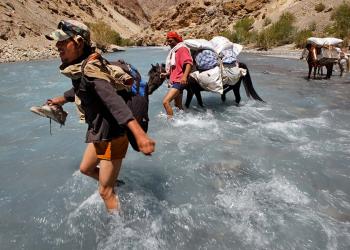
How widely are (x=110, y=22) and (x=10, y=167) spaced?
297 ft

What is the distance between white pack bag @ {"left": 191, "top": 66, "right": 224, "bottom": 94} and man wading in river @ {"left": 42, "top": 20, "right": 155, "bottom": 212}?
4409 mm

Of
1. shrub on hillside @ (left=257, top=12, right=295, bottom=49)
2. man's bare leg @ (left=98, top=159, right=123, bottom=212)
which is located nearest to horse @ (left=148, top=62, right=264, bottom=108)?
man's bare leg @ (left=98, top=159, right=123, bottom=212)

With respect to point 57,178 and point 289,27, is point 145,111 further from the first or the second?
point 289,27

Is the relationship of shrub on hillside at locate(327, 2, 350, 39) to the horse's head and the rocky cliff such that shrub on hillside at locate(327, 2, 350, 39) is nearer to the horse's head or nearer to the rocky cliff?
the rocky cliff

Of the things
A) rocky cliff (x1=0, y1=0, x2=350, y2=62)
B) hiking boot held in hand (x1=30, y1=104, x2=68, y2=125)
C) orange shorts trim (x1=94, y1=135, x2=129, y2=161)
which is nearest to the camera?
orange shorts trim (x1=94, y1=135, x2=129, y2=161)

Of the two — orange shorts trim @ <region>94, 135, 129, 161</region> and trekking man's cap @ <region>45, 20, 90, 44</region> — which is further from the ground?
trekking man's cap @ <region>45, 20, 90, 44</region>

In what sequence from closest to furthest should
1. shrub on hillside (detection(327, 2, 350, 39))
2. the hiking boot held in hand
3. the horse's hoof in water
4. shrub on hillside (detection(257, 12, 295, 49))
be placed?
the hiking boot held in hand < the horse's hoof in water < shrub on hillside (detection(327, 2, 350, 39)) < shrub on hillside (detection(257, 12, 295, 49))

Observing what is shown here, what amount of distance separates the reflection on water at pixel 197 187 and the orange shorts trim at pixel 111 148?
76cm

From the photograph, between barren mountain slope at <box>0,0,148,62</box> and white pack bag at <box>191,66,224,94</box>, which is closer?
white pack bag at <box>191,66,224,94</box>

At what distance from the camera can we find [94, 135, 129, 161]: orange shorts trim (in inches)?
122

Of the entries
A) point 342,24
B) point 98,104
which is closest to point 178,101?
point 98,104

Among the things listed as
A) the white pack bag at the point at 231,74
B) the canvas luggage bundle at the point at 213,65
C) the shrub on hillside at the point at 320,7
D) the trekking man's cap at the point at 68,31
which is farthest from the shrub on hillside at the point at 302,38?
the trekking man's cap at the point at 68,31

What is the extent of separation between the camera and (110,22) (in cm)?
9150

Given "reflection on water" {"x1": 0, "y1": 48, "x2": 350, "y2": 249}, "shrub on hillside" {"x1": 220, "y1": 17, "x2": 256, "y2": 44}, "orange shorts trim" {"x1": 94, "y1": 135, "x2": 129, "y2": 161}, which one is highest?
"orange shorts trim" {"x1": 94, "y1": 135, "x2": 129, "y2": 161}
